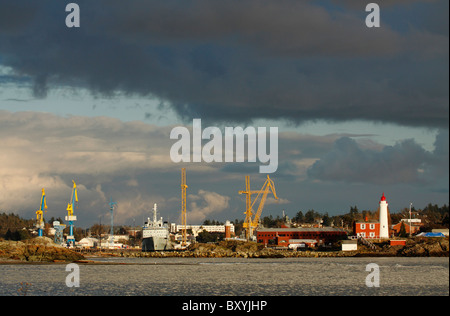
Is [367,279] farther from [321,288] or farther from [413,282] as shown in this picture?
[321,288]

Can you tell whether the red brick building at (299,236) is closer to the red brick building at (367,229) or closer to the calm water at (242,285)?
the red brick building at (367,229)

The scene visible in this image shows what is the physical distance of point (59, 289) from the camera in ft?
201

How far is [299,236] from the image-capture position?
622 ft

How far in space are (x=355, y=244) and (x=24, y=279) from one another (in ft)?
344

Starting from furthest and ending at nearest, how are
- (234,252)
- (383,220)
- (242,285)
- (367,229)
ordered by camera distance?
(234,252) < (367,229) < (383,220) < (242,285)

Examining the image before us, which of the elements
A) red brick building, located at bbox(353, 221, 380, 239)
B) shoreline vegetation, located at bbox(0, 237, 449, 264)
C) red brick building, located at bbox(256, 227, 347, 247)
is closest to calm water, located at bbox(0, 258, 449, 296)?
shoreline vegetation, located at bbox(0, 237, 449, 264)

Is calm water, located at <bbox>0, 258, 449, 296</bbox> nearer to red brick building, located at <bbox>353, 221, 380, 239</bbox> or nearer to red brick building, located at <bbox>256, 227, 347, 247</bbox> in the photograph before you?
red brick building, located at <bbox>353, 221, 380, 239</bbox>

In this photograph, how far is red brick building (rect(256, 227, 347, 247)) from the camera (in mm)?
186750

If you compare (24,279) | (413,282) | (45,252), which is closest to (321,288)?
(413,282)

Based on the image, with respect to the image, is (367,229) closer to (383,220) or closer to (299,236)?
(383,220)

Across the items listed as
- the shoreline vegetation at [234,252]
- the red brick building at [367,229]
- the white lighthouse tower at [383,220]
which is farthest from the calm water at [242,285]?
the red brick building at [367,229]

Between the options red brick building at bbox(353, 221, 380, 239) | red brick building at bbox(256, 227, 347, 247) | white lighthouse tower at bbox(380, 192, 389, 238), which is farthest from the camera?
red brick building at bbox(256, 227, 347, 247)

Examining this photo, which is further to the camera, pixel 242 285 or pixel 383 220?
pixel 383 220

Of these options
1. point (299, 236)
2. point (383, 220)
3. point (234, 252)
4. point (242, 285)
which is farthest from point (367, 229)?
point (242, 285)
